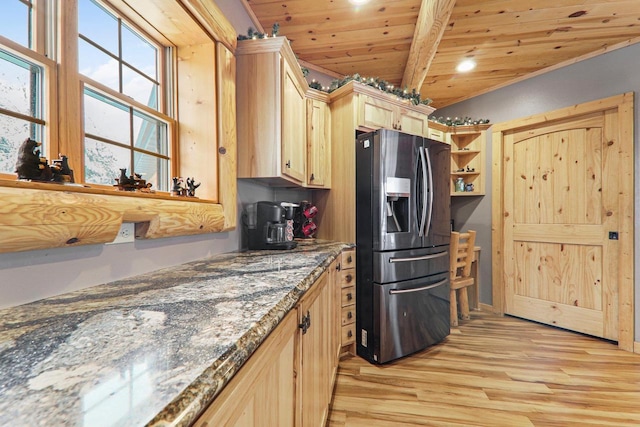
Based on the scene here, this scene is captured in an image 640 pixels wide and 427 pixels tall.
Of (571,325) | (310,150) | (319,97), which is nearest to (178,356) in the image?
(310,150)

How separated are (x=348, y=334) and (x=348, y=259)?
2.04 feet

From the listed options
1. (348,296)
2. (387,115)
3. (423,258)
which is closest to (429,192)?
(423,258)

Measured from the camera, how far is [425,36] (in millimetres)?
2301

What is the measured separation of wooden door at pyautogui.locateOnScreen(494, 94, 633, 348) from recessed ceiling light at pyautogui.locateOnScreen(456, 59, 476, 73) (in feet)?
2.86

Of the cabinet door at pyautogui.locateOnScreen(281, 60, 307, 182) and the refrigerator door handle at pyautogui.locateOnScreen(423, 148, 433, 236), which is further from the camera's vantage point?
the refrigerator door handle at pyautogui.locateOnScreen(423, 148, 433, 236)

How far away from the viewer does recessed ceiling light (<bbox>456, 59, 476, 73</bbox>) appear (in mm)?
3009

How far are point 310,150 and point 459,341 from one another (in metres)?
2.20

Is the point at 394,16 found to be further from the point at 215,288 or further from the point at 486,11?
the point at 215,288

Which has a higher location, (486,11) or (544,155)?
(486,11)

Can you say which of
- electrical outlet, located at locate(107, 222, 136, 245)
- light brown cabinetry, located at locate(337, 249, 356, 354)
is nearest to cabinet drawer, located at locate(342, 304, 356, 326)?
light brown cabinetry, located at locate(337, 249, 356, 354)

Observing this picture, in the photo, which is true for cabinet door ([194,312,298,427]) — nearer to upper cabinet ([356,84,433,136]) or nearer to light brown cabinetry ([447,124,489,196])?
upper cabinet ([356,84,433,136])

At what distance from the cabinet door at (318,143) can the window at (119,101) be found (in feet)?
3.91

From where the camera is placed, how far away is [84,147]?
3.53 feet

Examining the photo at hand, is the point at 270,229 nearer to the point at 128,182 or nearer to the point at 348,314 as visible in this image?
the point at 128,182
